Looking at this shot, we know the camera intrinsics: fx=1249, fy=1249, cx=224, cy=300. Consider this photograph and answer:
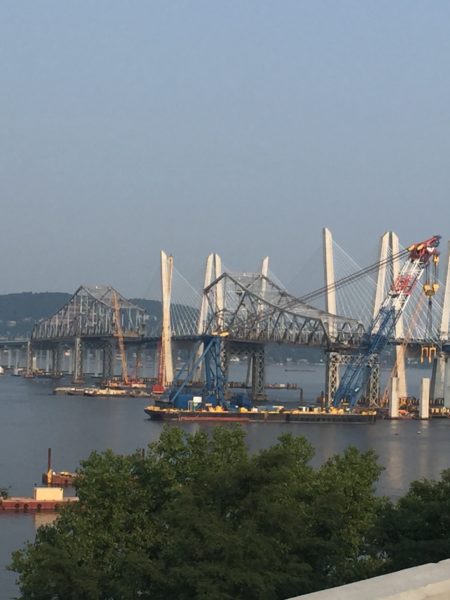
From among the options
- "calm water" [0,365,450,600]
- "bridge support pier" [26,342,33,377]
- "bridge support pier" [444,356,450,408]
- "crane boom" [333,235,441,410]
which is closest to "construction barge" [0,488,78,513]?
"calm water" [0,365,450,600]

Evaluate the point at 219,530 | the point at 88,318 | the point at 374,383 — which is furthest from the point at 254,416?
the point at 88,318

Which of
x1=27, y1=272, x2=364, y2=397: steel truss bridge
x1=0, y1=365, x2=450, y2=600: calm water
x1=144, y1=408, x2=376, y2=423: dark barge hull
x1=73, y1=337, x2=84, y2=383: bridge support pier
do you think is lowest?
x1=0, y1=365, x2=450, y2=600: calm water

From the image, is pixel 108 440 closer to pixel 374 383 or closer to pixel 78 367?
pixel 374 383

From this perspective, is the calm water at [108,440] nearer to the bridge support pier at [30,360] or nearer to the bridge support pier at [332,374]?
the bridge support pier at [332,374]

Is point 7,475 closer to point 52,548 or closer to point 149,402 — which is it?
point 52,548

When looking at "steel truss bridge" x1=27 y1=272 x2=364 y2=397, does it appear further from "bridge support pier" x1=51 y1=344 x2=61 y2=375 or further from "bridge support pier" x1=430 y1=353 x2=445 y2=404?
"bridge support pier" x1=51 y1=344 x2=61 y2=375

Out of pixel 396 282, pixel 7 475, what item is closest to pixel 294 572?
pixel 7 475
